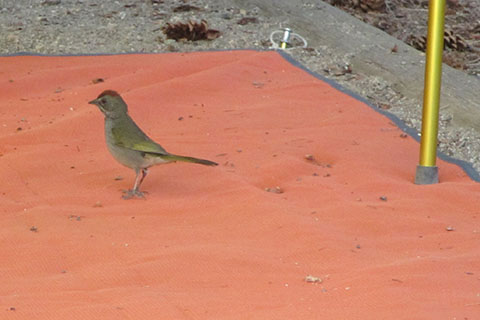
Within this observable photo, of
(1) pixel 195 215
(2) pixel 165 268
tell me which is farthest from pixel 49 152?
(2) pixel 165 268

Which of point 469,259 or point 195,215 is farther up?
point 469,259

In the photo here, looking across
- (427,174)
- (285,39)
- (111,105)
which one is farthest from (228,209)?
(285,39)

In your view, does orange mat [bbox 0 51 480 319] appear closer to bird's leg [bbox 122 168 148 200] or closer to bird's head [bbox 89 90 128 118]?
bird's leg [bbox 122 168 148 200]

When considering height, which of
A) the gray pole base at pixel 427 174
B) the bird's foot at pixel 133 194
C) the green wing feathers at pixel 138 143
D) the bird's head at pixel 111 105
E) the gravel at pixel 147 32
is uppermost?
the bird's head at pixel 111 105

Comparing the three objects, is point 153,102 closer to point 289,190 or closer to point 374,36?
point 289,190

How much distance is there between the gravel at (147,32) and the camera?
7.45 metres

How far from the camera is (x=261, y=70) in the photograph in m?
7.34

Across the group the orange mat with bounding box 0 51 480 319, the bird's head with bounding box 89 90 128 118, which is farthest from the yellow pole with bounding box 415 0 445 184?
the bird's head with bounding box 89 90 128 118

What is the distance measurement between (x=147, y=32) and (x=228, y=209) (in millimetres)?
4831

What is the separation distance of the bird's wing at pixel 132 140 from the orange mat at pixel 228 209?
272 mm

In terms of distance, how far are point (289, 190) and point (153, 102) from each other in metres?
1.85

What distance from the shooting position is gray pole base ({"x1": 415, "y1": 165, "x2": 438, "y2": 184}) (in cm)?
518

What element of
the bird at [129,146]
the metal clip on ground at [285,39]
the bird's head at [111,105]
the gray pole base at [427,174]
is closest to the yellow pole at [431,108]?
the gray pole base at [427,174]

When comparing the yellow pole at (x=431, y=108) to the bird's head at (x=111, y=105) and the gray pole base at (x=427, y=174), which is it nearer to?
the gray pole base at (x=427, y=174)
